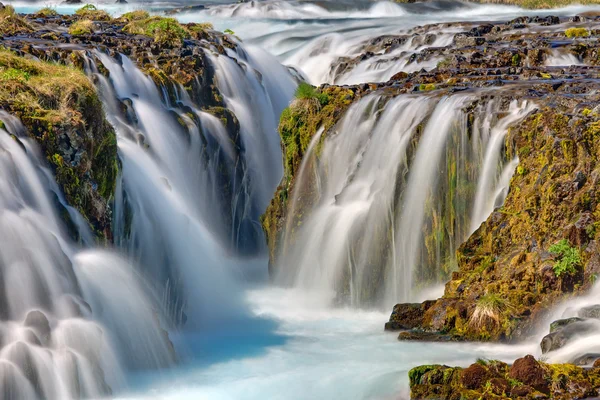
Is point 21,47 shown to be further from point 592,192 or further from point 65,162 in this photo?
point 592,192

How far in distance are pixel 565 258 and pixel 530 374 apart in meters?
4.30

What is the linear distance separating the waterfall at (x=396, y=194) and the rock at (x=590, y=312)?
13.5ft

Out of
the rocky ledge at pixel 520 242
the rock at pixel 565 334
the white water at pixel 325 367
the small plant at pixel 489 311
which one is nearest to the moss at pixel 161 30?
the rocky ledge at pixel 520 242

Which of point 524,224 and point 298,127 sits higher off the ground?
point 298,127

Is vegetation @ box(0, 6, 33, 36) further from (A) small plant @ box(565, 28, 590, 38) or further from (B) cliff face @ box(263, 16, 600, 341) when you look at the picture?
(A) small plant @ box(565, 28, 590, 38)

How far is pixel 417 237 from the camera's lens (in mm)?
18172

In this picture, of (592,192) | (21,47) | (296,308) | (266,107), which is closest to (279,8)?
(266,107)

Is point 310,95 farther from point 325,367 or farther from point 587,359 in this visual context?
point 587,359

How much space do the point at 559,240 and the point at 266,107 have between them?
13.9m

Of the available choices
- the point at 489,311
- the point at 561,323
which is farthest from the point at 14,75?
the point at 561,323

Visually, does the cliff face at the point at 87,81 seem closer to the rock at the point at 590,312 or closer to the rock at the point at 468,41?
the rock at the point at 468,41

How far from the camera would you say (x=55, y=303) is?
13.7 metres

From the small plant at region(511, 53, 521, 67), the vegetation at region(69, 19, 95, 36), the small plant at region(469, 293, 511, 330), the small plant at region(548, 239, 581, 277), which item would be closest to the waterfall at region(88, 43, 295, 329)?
the vegetation at region(69, 19, 95, 36)

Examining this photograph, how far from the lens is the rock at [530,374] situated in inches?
425
